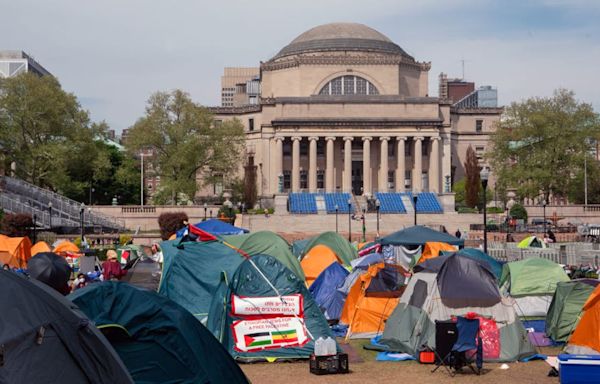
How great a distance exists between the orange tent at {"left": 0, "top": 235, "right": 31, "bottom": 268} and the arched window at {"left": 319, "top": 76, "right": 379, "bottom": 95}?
61.5 meters

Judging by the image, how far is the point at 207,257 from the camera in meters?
19.7

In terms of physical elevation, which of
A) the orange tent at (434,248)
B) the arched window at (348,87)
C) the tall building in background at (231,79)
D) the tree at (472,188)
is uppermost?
the tall building in background at (231,79)

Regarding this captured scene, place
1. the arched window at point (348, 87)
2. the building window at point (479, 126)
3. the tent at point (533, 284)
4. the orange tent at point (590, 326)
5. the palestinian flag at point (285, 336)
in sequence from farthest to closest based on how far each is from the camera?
the building window at point (479, 126), the arched window at point (348, 87), the tent at point (533, 284), the palestinian flag at point (285, 336), the orange tent at point (590, 326)

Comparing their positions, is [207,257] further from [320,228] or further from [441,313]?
[320,228]

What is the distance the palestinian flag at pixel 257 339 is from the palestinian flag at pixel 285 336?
12cm

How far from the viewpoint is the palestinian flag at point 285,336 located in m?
17.0

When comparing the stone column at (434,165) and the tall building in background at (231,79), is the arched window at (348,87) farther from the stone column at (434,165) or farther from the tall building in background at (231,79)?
the tall building in background at (231,79)

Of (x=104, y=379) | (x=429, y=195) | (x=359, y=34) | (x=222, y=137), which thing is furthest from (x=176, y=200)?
(x=104, y=379)

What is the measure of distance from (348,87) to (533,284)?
71.7 m

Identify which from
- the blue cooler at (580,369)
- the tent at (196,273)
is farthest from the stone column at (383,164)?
the blue cooler at (580,369)

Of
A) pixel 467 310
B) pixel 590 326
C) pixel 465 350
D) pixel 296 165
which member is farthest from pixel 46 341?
pixel 296 165

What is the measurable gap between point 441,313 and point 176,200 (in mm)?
60887

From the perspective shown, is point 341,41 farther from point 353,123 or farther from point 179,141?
point 179,141

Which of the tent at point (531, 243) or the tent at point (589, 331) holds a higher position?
the tent at point (531, 243)
